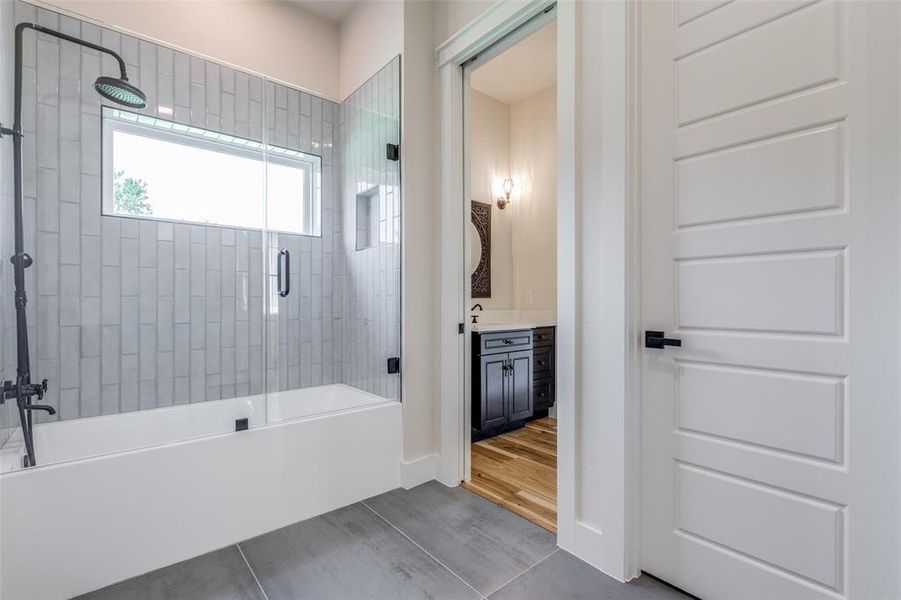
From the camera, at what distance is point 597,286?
5.34 ft

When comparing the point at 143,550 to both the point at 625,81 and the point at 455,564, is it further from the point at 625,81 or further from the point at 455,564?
the point at 625,81

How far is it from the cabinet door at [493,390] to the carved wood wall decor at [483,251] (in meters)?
0.84

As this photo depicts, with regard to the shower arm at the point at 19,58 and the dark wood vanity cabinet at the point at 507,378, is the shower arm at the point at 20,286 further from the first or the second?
the dark wood vanity cabinet at the point at 507,378

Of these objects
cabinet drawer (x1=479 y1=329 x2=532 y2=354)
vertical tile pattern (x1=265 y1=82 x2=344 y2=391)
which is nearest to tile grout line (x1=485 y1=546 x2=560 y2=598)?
cabinet drawer (x1=479 y1=329 x2=532 y2=354)

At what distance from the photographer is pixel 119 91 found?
7.23ft

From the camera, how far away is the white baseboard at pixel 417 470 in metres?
2.32

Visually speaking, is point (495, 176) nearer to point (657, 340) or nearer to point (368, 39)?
point (368, 39)

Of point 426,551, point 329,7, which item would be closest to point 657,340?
point 426,551

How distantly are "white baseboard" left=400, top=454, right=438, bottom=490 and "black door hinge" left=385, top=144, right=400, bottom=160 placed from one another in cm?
179

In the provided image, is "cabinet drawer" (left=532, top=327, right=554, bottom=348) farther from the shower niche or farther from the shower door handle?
the shower door handle

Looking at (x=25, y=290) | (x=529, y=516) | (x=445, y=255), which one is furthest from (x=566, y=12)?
(x=25, y=290)

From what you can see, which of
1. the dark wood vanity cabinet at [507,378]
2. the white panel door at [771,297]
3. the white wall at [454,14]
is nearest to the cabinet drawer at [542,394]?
the dark wood vanity cabinet at [507,378]

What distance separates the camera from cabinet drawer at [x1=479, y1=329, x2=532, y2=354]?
307cm

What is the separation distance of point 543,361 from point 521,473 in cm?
131
